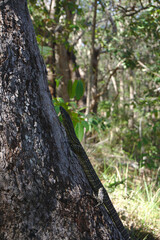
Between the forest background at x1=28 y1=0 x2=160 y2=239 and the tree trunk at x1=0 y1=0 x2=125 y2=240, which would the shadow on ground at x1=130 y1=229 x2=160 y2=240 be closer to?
the forest background at x1=28 y1=0 x2=160 y2=239

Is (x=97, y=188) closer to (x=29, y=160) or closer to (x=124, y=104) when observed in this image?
(x=29, y=160)

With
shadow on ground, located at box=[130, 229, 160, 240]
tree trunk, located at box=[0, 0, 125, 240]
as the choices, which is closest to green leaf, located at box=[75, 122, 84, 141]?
tree trunk, located at box=[0, 0, 125, 240]

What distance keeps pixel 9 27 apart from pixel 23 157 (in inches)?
30.9

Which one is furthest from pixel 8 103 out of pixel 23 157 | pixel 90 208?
pixel 90 208

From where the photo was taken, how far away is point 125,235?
1.73m

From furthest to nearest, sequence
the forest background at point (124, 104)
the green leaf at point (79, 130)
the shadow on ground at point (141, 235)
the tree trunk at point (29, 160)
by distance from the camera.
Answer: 1. the forest background at point (124, 104)
2. the shadow on ground at point (141, 235)
3. the green leaf at point (79, 130)
4. the tree trunk at point (29, 160)

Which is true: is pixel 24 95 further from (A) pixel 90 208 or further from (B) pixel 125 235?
(B) pixel 125 235

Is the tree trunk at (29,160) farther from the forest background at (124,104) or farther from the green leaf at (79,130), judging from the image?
the forest background at (124,104)

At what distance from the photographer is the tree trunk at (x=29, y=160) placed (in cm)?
118

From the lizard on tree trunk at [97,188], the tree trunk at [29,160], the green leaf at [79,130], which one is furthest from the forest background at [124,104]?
the tree trunk at [29,160]

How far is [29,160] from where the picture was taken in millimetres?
1228

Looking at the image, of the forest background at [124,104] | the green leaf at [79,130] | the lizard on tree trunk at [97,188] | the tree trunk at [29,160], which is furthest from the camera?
the forest background at [124,104]

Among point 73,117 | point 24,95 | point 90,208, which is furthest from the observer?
point 73,117

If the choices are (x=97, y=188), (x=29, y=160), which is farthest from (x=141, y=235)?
(x=29, y=160)
